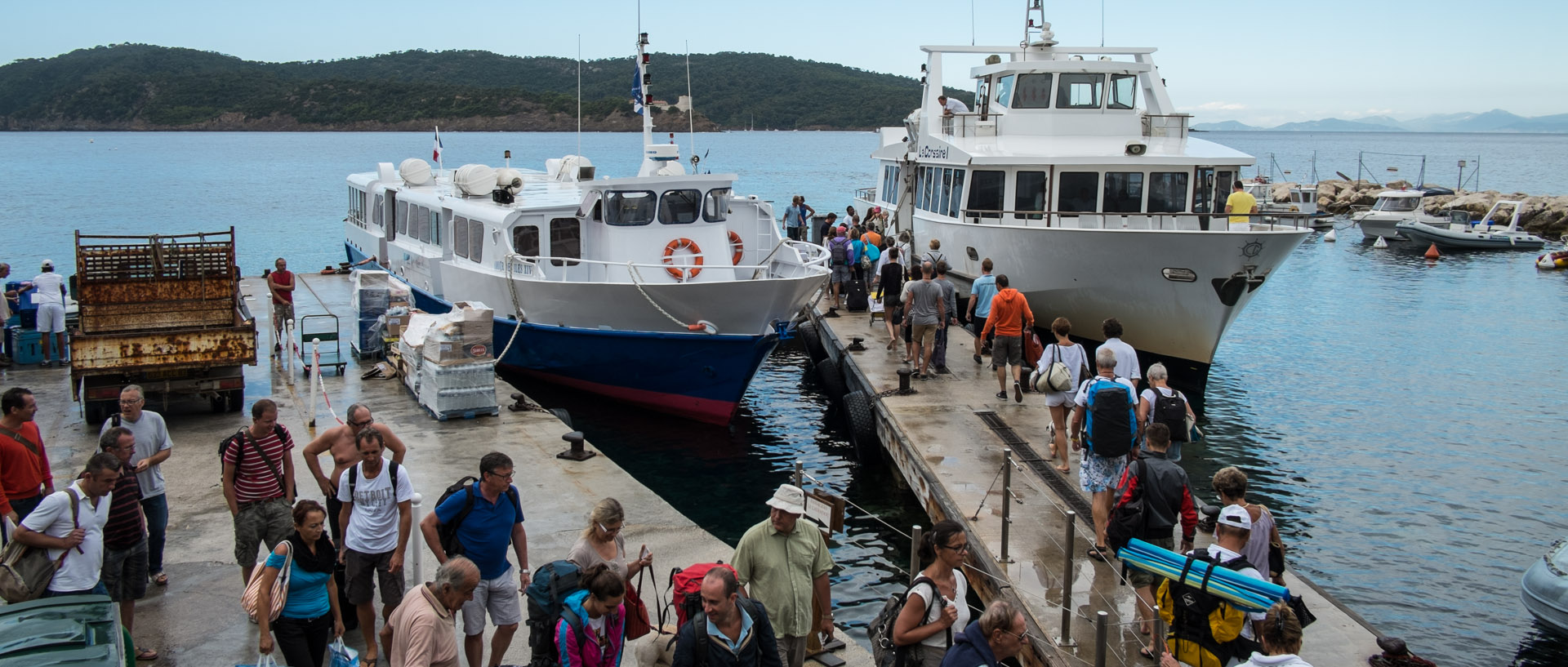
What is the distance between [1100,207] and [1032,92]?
3690 mm

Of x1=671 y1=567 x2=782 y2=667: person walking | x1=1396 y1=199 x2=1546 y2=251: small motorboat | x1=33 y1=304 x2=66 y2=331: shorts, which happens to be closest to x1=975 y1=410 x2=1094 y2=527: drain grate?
x1=671 y1=567 x2=782 y2=667: person walking

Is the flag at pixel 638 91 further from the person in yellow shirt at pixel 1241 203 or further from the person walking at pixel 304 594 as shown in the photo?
the person walking at pixel 304 594

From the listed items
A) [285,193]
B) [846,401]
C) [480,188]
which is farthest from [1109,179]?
[285,193]

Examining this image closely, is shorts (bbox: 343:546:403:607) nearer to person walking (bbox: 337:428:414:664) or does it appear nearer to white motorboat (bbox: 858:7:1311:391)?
person walking (bbox: 337:428:414:664)

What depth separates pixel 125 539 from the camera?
22.2ft

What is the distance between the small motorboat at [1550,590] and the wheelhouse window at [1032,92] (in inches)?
518

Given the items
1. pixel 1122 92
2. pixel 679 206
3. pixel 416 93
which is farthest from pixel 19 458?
pixel 416 93

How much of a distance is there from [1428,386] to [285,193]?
248ft

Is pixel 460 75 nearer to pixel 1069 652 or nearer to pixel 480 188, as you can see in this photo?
pixel 480 188

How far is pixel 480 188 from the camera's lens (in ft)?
59.7

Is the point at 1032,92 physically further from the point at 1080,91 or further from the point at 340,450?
the point at 340,450

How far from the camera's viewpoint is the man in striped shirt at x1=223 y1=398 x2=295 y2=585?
23.1 ft

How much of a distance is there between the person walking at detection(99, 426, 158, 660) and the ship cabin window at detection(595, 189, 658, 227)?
9.55 m

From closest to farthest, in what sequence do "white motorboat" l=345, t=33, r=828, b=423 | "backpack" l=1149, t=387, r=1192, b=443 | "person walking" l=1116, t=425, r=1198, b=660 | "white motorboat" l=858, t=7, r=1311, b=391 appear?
1. "person walking" l=1116, t=425, r=1198, b=660
2. "backpack" l=1149, t=387, r=1192, b=443
3. "white motorboat" l=345, t=33, r=828, b=423
4. "white motorboat" l=858, t=7, r=1311, b=391
